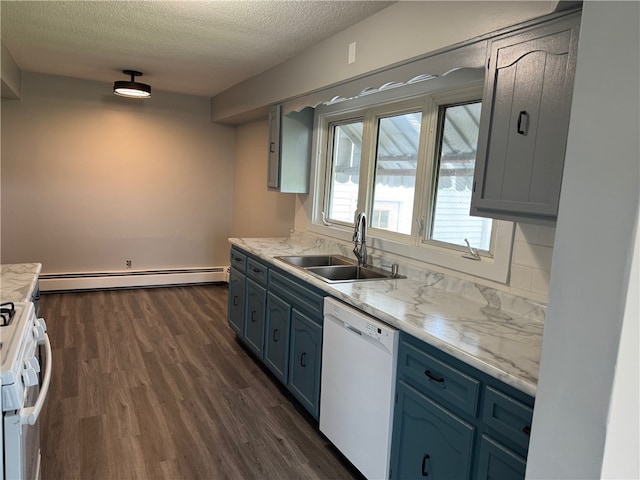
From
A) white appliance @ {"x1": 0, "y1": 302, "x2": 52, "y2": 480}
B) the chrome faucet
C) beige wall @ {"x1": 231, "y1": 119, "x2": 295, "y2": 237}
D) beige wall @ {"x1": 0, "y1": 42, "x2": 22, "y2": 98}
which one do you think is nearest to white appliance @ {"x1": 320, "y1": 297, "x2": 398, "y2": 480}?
the chrome faucet

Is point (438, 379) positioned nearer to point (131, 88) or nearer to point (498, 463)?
point (498, 463)

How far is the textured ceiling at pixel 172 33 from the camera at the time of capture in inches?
105

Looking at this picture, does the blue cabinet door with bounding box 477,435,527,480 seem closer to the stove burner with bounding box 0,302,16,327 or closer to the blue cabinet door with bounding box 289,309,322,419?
the blue cabinet door with bounding box 289,309,322,419

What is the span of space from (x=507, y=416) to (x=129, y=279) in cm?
510

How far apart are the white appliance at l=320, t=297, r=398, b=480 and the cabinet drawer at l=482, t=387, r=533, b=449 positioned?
0.49 meters

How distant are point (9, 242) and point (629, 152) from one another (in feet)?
19.3

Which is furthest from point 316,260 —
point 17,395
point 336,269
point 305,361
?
point 17,395

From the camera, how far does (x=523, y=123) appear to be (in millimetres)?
1733

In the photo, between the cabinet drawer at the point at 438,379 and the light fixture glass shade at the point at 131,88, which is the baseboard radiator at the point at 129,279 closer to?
the light fixture glass shade at the point at 131,88

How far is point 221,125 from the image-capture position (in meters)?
5.89

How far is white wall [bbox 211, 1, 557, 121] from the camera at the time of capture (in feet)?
6.16

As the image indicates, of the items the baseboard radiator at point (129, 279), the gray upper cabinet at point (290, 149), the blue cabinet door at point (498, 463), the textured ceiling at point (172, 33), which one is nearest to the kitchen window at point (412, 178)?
the gray upper cabinet at point (290, 149)

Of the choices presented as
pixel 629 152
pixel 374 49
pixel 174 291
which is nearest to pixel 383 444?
pixel 629 152

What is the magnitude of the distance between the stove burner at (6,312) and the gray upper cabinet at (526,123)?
186 centimetres
